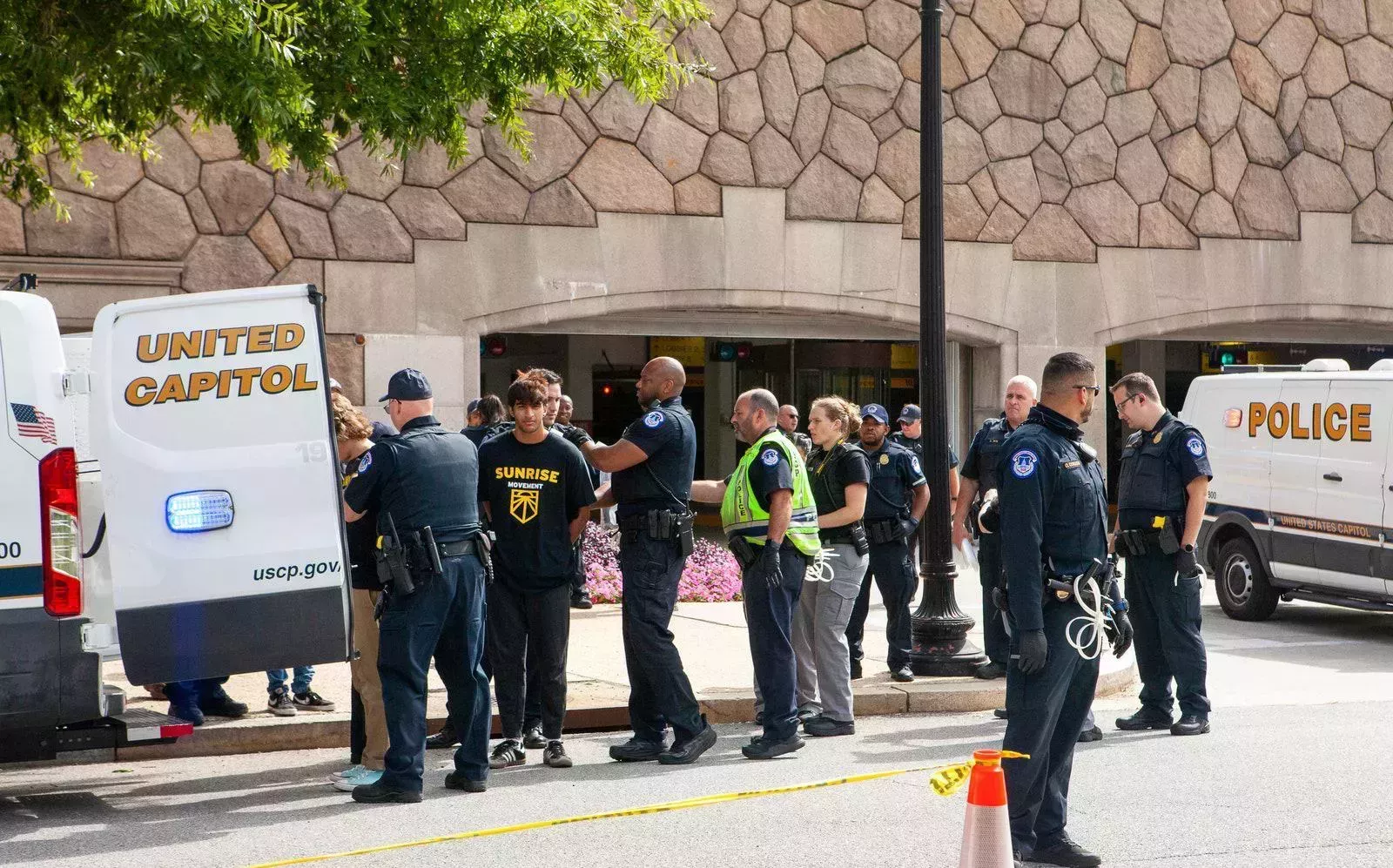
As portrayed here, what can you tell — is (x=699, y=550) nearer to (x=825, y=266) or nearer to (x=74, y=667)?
(x=825, y=266)

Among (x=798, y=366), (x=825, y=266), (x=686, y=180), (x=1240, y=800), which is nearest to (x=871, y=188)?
(x=825, y=266)

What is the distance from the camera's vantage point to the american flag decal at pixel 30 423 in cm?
612

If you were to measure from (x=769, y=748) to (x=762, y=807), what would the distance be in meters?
1.12

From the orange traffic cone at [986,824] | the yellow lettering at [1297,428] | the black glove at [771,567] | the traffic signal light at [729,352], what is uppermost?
the traffic signal light at [729,352]

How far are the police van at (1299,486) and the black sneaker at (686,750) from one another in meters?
6.82

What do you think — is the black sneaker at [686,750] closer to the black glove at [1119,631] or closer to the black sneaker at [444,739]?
the black sneaker at [444,739]

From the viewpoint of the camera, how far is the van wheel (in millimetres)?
13391

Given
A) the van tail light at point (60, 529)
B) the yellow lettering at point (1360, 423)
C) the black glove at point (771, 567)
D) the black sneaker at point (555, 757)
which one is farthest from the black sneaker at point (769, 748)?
the yellow lettering at point (1360, 423)

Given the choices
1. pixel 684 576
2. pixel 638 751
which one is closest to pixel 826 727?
pixel 638 751

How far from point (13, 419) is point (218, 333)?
2.82 ft

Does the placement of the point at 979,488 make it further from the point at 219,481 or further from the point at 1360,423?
the point at 219,481

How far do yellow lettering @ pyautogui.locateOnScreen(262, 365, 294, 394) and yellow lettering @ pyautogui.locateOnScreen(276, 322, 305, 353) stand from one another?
0.08 meters

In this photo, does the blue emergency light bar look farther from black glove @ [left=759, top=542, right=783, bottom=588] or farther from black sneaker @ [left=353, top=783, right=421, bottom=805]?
black glove @ [left=759, top=542, right=783, bottom=588]

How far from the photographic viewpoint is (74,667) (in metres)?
6.26
